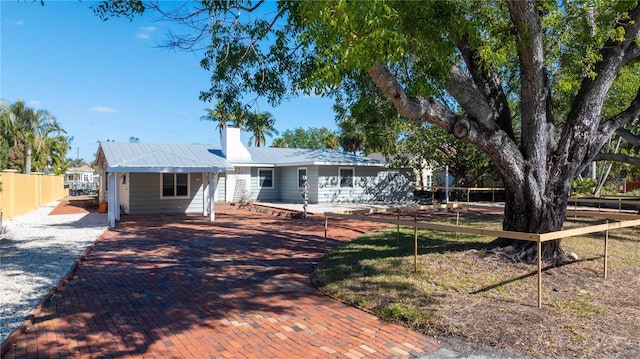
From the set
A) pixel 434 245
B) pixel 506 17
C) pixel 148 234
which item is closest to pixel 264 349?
pixel 434 245

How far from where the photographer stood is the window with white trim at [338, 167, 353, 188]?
23914 millimetres

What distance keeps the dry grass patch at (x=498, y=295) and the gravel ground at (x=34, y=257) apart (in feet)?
13.2

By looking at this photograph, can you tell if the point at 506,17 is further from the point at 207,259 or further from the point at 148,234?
the point at 148,234

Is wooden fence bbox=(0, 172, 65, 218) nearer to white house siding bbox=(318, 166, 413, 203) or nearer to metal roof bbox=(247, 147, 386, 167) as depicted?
metal roof bbox=(247, 147, 386, 167)

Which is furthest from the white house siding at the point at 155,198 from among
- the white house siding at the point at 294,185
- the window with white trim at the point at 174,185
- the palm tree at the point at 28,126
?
the palm tree at the point at 28,126

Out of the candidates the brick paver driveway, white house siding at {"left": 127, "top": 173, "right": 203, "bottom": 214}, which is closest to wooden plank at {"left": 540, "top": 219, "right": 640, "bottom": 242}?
the brick paver driveway

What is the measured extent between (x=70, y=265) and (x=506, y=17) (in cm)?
953

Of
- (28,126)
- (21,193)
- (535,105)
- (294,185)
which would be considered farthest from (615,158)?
(28,126)

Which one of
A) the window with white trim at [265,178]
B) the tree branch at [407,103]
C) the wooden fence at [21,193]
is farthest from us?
the window with white trim at [265,178]

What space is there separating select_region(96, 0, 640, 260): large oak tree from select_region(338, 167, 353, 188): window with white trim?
15491 millimetres

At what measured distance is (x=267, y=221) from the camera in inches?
616

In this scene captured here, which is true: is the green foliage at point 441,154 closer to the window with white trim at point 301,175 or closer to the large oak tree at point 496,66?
the window with white trim at point 301,175

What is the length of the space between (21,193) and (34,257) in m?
11.9

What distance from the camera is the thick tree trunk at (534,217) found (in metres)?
6.87
